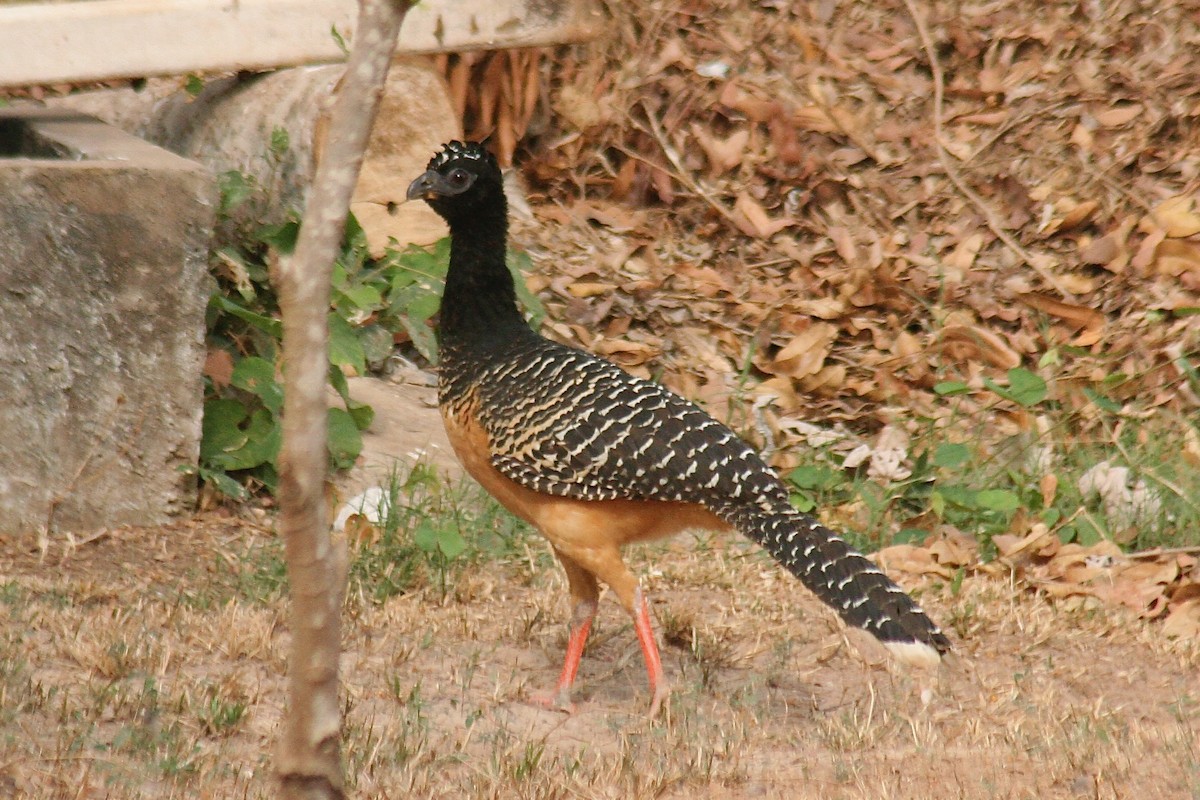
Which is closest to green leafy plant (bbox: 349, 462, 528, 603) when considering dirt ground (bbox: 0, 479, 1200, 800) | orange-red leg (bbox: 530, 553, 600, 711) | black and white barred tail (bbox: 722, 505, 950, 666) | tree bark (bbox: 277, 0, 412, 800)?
dirt ground (bbox: 0, 479, 1200, 800)

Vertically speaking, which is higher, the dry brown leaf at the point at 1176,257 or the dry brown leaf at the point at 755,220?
the dry brown leaf at the point at 1176,257

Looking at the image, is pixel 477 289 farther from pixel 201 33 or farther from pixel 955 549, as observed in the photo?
pixel 201 33

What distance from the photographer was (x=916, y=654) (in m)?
4.41

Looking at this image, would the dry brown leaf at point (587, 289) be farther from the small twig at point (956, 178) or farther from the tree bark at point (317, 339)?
the tree bark at point (317, 339)

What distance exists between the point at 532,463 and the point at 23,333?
2312 mm

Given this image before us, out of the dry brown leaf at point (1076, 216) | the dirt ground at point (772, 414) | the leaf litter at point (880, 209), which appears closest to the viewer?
the dirt ground at point (772, 414)

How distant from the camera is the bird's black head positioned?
5.36 meters

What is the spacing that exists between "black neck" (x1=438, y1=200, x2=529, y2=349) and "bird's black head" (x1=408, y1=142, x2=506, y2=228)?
28 mm

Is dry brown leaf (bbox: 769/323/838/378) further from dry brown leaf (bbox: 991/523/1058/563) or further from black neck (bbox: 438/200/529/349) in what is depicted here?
black neck (bbox: 438/200/529/349)

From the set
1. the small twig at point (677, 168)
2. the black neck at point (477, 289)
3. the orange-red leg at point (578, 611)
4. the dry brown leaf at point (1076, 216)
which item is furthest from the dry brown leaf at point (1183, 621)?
the small twig at point (677, 168)

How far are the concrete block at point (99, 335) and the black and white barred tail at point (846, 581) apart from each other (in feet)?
8.51

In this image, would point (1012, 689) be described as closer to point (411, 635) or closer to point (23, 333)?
point (411, 635)

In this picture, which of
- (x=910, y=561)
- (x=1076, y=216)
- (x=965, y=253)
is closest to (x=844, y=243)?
(x=965, y=253)

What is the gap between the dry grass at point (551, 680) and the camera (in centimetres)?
405
